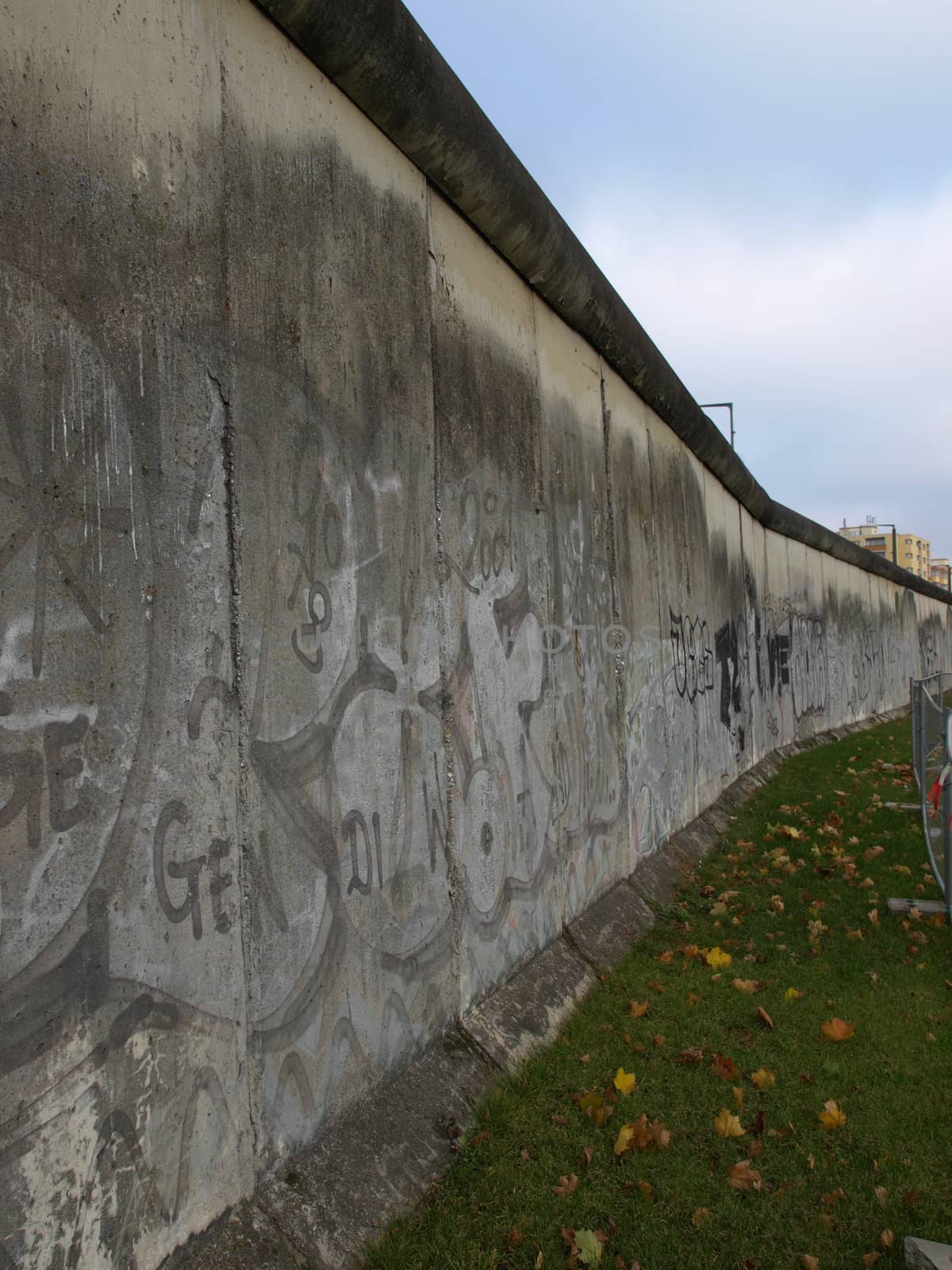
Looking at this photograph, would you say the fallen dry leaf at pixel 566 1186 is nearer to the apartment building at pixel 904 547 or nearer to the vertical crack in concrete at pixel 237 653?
the vertical crack in concrete at pixel 237 653

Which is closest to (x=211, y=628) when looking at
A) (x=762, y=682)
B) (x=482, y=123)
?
(x=482, y=123)

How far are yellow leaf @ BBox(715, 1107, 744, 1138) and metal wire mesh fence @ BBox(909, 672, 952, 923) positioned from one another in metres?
2.51

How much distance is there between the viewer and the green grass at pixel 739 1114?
2.62m

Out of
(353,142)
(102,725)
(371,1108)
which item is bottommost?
(371,1108)

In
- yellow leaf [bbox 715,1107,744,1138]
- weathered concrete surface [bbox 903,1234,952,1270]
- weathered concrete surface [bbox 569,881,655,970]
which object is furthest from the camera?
weathered concrete surface [bbox 569,881,655,970]

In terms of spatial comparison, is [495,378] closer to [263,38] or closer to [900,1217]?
[263,38]

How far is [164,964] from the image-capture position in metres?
2.10

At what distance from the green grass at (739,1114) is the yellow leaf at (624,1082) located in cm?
5

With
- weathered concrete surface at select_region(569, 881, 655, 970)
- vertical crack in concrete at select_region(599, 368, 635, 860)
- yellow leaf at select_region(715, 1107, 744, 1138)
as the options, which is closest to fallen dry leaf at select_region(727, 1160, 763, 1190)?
yellow leaf at select_region(715, 1107, 744, 1138)

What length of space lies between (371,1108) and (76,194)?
252 cm

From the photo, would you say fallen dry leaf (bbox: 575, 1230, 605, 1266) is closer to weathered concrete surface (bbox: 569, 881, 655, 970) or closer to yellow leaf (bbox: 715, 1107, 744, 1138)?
yellow leaf (bbox: 715, 1107, 744, 1138)

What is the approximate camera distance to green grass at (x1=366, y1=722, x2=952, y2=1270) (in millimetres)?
2619

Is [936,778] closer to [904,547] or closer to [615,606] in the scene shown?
[615,606]

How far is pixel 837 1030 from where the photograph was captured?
153 inches
